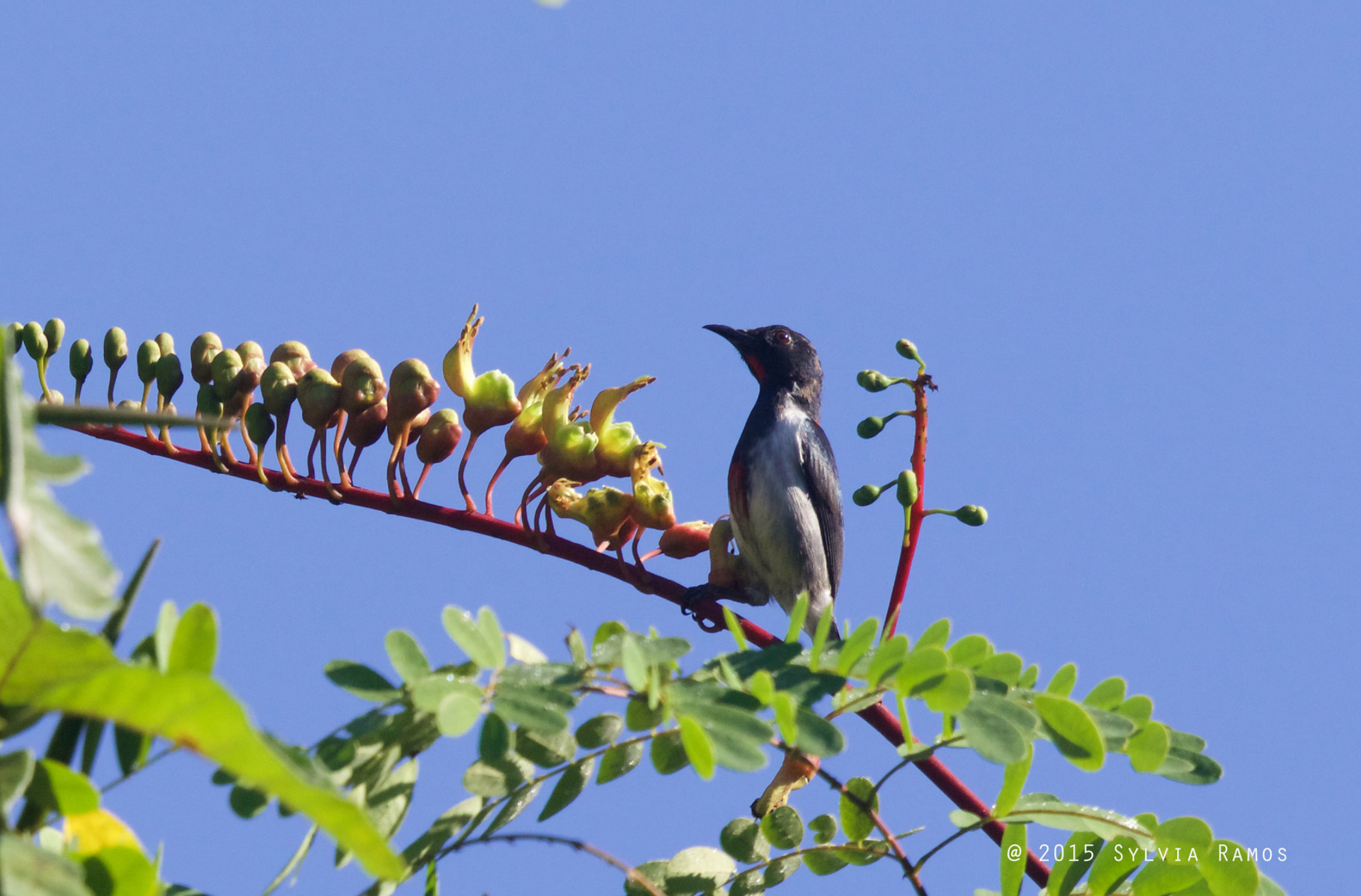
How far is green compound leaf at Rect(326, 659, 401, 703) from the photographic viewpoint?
5.72 feet

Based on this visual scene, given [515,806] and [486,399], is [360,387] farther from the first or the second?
[515,806]

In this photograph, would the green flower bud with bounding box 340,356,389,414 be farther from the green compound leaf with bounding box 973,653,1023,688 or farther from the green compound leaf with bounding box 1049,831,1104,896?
the green compound leaf with bounding box 1049,831,1104,896

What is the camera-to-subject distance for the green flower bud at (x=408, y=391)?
2.75 meters

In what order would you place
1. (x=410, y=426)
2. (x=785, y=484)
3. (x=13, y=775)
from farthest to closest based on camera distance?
(x=785, y=484), (x=410, y=426), (x=13, y=775)

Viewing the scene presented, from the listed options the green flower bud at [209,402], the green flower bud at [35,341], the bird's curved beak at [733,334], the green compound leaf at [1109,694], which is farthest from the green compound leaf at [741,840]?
the bird's curved beak at [733,334]

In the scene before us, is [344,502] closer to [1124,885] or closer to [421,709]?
[421,709]

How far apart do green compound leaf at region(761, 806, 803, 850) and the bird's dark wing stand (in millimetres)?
2265

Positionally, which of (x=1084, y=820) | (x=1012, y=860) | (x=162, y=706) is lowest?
(x=162, y=706)

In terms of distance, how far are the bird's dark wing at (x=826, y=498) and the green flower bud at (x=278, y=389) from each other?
2.41 m

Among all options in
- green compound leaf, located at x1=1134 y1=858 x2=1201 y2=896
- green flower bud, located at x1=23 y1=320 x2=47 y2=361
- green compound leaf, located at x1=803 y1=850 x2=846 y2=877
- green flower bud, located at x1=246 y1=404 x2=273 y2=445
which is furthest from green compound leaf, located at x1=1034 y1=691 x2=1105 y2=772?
green flower bud, located at x1=23 y1=320 x2=47 y2=361

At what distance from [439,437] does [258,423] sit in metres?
0.40

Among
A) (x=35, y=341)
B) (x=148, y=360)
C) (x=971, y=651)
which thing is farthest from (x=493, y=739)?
(x=35, y=341)

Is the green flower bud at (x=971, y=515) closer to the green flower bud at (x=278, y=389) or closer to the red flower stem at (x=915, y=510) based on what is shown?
the red flower stem at (x=915, y=510)

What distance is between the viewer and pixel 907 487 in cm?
279
